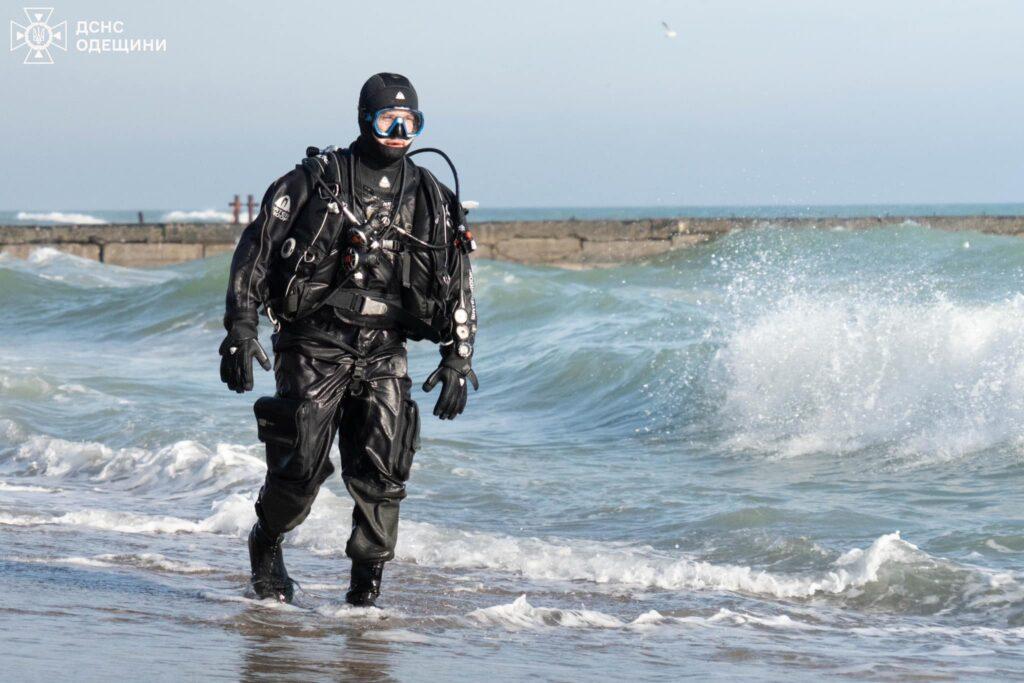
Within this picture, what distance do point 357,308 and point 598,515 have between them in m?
3.21

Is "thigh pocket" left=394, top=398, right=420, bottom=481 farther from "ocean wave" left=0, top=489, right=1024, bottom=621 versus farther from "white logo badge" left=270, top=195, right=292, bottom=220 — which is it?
"ocean wave" left=0, top=489, right=1024, bottom=621

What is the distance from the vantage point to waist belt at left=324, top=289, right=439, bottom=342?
5.06 metres

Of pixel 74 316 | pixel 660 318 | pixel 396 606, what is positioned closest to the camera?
pixel 396 606

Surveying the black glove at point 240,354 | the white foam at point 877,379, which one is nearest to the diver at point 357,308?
the black glove at point 240,354

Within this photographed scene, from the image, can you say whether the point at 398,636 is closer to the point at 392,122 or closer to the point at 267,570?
the point at 267,570

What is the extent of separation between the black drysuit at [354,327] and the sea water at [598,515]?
1.60ft

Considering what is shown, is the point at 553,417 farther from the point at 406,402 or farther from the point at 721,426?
the point at 406,402

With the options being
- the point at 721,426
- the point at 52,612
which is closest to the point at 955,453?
the point at 721,426

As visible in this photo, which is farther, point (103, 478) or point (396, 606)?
point (103, 478)

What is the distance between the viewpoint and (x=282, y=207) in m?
5.01

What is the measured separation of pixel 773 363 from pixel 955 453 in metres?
3.31

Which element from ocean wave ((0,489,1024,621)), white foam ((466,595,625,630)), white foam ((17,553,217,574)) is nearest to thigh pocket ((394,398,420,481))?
white foam ((466,595,625,630))

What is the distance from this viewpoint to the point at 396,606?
5656 millimetres

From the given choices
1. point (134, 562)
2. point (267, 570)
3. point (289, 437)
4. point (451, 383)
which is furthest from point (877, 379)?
point (289, 437)
